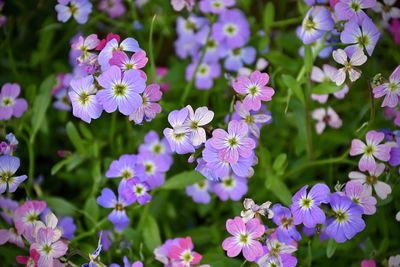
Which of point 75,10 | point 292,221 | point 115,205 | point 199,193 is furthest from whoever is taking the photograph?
point 199,193

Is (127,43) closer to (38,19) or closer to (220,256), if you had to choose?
(220,256)

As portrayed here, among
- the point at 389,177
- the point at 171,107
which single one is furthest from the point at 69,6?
the point at 389,177

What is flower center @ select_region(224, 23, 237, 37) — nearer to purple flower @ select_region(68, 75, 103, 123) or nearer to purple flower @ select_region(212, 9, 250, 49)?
purple flower @ select_region(212, 9, 250, 49)

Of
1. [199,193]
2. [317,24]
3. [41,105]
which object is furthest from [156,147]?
[317,24]

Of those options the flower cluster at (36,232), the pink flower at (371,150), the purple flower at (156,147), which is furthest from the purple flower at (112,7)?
the pink flower at (371,150)

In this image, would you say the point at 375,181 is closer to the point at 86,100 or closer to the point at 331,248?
the point at 331,248

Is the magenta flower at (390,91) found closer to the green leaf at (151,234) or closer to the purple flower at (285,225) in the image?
the purple flower at (285,225)
